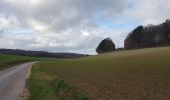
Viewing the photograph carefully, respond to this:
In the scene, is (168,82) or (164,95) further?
(168,82)

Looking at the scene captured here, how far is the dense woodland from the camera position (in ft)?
437

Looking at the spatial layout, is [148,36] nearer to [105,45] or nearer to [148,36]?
[148,36]

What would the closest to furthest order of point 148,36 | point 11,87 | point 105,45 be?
point 11,87
point 148,36
point 105,45

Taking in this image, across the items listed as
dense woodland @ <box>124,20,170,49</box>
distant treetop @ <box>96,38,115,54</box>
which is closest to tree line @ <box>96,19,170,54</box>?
dense woodland @ <box>124,20,170,49</box>

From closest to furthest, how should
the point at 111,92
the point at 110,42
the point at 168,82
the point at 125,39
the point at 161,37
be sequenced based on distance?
the point at 111,92
the point at 168,82
the point at 161,37
the point at 125,39
the point at 110,42

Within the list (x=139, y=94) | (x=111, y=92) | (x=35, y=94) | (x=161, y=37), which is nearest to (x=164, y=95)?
(x=139, y=94)

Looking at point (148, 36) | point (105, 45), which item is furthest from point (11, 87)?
point (105, 45)

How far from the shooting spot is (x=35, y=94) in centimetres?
2209

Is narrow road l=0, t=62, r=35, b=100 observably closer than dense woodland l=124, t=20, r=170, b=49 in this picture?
Yes

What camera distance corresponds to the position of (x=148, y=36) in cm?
13962

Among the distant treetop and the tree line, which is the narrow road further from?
the distant treetop

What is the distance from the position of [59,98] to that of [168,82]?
6.37m

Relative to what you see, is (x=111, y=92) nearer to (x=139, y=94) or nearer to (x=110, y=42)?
(x=139, y=94)

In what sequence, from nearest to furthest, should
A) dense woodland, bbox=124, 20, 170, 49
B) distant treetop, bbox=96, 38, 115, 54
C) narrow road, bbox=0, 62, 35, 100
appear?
narrow road, bbox=0, 62, 35, 100 → dense woodland, bbox=124, 20, 170, 49 → distant treetop, bbox=96, 38, 115, 54
